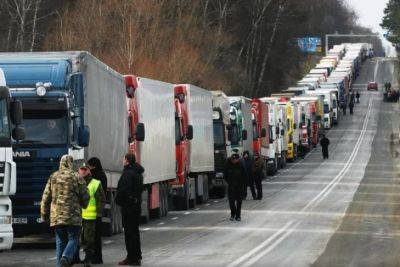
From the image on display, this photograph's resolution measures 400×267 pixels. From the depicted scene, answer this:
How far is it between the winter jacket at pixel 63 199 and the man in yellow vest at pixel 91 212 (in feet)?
4.86

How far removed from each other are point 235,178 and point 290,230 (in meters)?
3.31

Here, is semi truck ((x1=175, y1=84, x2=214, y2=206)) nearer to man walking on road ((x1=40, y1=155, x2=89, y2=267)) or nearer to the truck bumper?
the truck bumper

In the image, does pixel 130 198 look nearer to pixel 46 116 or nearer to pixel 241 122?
pixel 46 116

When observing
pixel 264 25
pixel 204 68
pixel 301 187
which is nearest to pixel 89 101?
pixel 301 187

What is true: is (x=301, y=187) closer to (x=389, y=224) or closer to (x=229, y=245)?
(x=389, y=224)

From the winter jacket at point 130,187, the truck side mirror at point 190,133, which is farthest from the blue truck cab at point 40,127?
the truck side mirror at point 190,133

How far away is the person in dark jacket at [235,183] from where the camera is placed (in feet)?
105

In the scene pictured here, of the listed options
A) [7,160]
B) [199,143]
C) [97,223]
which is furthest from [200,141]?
[7,160]

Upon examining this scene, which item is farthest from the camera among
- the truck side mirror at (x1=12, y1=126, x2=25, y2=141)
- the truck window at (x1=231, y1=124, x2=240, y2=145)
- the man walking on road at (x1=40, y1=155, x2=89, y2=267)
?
the truck window at (x1=231, y1=124, x2=240, y2=145)

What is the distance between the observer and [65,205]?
59.9 feet

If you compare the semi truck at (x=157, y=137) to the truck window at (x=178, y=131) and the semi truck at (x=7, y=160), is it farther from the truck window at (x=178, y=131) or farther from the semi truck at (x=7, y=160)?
the semi truck at (x=7, y=160)

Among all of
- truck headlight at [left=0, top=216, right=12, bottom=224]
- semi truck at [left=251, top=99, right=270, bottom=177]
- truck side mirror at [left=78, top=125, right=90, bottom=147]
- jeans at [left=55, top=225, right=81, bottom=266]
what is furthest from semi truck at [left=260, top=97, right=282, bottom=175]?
jeans at [left=55, top=225, right=81, bottom=266]

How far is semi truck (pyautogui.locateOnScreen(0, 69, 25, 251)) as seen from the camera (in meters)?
19.0

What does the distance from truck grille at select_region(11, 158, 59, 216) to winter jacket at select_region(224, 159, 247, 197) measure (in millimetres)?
9511
